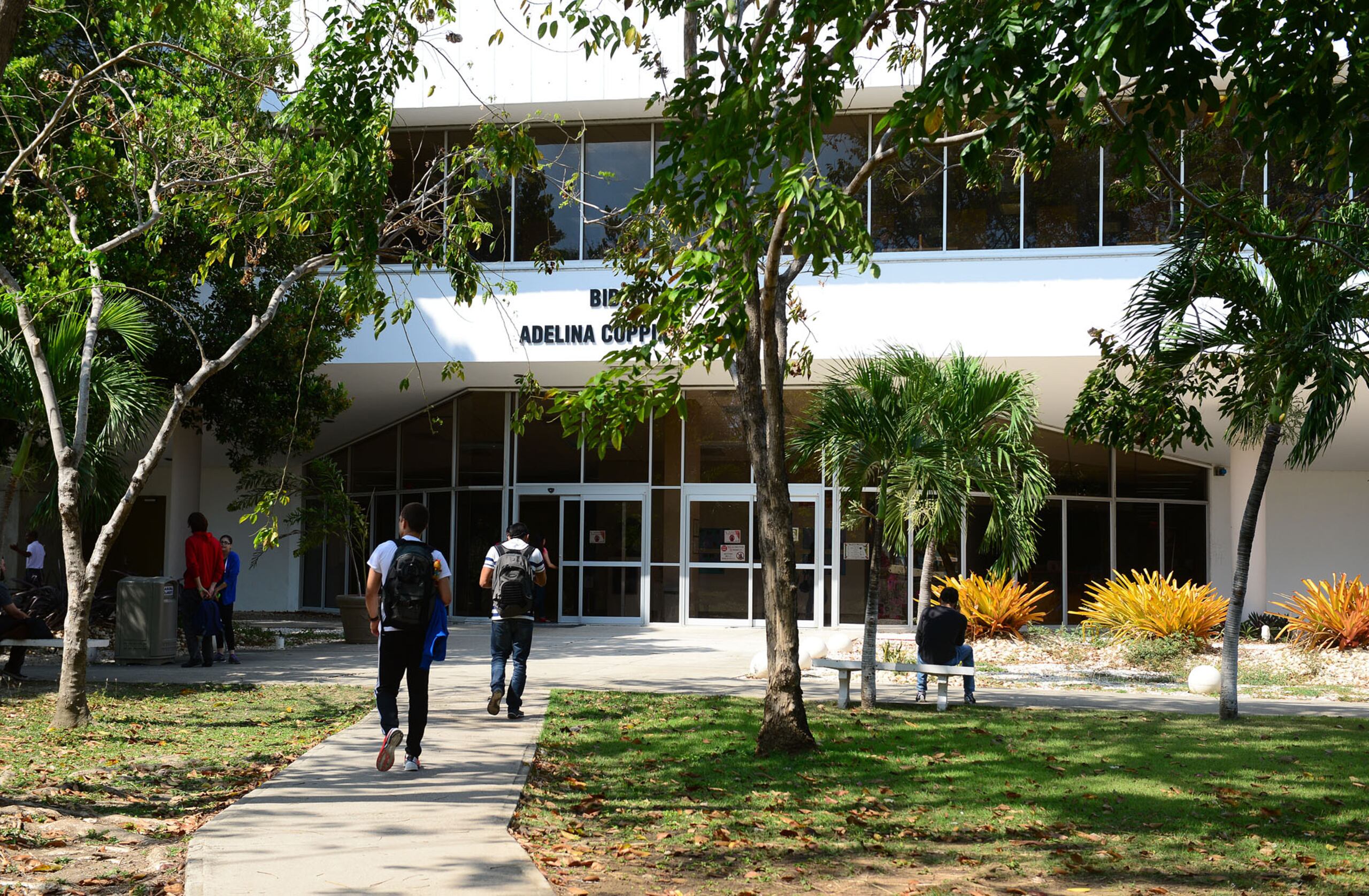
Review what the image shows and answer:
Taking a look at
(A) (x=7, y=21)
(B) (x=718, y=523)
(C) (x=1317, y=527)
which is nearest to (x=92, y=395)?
(A) (x=7, y=21)

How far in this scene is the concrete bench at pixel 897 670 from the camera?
1034cm

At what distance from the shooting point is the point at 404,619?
7047 millimetres

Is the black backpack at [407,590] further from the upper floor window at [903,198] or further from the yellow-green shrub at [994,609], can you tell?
the upper floor window at [903,198]

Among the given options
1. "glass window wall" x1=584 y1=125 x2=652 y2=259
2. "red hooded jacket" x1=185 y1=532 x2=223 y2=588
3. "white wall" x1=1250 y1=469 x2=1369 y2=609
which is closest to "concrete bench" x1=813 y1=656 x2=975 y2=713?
"red hooded jacket" x1=185 y1=532 x2=223 y2=588

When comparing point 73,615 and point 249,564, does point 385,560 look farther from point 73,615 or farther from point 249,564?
point 249,564

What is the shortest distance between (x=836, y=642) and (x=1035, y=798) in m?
8.13

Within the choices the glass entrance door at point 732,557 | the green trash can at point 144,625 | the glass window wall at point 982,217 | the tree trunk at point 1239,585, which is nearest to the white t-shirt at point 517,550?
the green trash can at point 144,625

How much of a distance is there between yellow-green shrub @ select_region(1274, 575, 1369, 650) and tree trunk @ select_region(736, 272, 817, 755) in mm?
9874

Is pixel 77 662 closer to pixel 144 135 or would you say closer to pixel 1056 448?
pixel 144 135

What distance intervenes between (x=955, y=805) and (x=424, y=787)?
9.80 feet

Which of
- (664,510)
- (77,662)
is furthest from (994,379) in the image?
(664,510)

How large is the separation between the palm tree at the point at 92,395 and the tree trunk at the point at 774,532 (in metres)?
6.23

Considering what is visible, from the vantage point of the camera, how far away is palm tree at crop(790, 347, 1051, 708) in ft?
34.8

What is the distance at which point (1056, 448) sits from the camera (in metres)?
21.9
